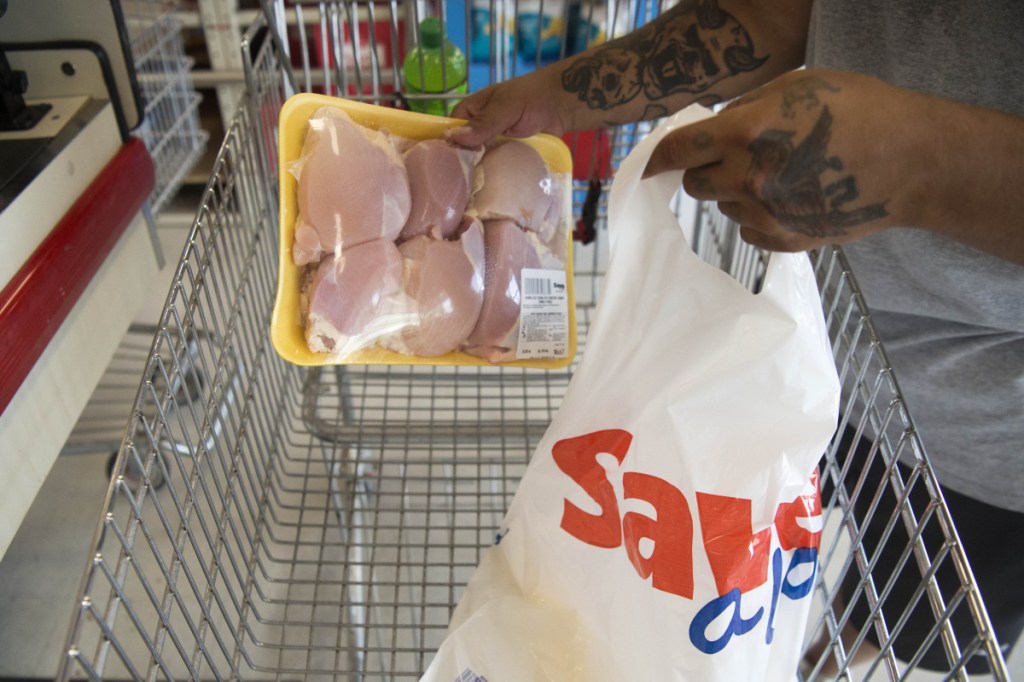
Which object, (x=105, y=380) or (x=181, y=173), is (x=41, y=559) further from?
(x=181, y=173)

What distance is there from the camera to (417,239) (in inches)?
30.2

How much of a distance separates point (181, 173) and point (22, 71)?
0.54m

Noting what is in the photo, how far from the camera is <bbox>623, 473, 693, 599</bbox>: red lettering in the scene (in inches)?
22.0

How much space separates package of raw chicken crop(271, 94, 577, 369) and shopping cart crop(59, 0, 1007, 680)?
2.8 inches

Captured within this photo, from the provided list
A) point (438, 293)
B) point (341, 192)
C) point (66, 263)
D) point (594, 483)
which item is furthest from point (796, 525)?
point (66, 263)

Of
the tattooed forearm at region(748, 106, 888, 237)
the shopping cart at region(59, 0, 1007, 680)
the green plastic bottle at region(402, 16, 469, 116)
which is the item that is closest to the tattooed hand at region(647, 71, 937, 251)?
the tattooed forearm at region(748, 106, 888, 237)

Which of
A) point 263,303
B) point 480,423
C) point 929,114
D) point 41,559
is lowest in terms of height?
point 41,559

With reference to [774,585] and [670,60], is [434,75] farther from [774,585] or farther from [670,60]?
[774,585]

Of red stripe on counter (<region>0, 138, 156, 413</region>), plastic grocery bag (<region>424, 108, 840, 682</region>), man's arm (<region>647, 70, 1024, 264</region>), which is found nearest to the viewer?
man's arm (<region>647, 70, 1024, 264</region>)

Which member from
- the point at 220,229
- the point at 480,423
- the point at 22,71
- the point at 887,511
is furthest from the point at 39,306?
the point at 887,511

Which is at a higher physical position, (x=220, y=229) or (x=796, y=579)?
(x=220, y=229)

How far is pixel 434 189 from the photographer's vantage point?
764 millimetres

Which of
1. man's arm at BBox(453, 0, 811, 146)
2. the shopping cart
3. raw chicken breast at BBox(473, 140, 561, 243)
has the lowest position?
the shopping cart

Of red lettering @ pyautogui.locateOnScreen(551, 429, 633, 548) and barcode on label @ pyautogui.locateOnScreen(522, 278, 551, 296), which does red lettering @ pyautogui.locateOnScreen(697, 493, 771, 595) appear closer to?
red lettering @ pyautogui.locateOnScreen(551, 429, 633, 548)
